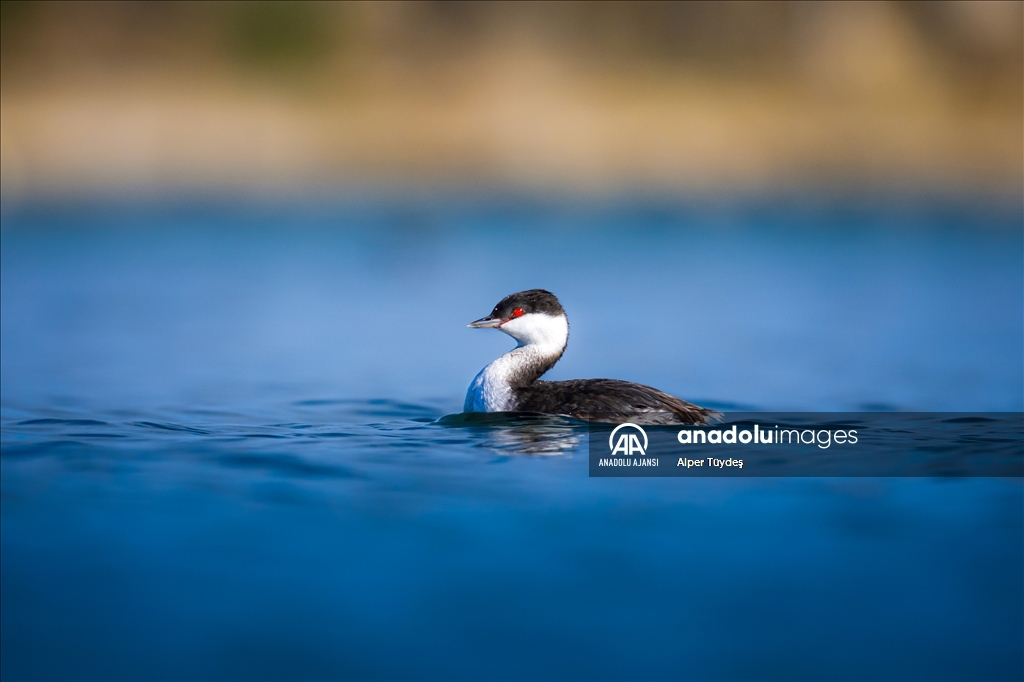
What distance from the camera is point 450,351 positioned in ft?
47.9

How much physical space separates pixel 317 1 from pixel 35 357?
52.1m

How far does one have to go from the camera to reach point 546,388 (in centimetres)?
1011

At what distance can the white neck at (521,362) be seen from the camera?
10164 millimetres

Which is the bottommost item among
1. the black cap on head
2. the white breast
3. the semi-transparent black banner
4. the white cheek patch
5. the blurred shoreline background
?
the semi-transparent black banner

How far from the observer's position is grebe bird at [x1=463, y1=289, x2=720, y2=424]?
9.68 m

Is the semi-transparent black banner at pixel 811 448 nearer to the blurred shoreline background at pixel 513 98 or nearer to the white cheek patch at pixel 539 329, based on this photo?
the white cheek patch at pixel 539 329

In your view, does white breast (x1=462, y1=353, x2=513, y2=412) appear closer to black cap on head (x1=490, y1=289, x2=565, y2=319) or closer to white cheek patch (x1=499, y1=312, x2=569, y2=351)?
white cheek patch (x1=499, y1=312, x2=569, y2=351)

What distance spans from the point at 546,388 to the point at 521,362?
1.45 feet

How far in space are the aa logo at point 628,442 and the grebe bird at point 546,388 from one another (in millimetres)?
264

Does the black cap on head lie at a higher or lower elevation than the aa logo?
higher

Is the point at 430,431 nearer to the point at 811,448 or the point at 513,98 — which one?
the point at 811,448

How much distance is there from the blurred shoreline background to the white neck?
26.4m

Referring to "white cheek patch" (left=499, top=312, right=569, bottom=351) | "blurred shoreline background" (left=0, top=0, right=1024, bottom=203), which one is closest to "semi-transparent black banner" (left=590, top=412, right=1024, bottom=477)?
"white cheek patch" (left=499, top=312, right=569, bottom=351)

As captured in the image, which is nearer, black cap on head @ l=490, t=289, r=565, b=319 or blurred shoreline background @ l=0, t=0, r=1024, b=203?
black cap on head @ l=490, t=289, r=565, b=319
